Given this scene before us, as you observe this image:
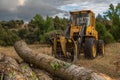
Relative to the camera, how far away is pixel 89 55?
613 inches

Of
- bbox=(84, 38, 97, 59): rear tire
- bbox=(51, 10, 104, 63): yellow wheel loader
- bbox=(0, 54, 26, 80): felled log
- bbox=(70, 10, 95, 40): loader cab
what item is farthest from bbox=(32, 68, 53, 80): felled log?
bbox=(70, 10, 95, 40): loader cab

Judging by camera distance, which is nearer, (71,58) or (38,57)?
(38,57)

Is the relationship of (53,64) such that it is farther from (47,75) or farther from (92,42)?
(92,42)

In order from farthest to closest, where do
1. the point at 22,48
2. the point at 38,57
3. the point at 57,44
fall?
the point at 57,44 < the point at 22,48 < the point at 38,57

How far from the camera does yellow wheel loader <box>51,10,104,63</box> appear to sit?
46.7ft

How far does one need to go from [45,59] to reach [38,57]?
1.85 ft

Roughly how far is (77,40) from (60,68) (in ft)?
18.7

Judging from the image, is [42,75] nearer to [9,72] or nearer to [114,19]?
[9,72]

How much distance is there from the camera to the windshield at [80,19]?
16547mm

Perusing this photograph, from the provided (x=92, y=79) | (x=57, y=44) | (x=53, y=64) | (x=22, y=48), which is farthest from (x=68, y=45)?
(x=92, y=79)

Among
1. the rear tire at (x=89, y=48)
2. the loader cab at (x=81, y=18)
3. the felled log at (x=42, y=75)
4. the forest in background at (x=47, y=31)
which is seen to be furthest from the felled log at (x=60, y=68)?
the forest in background at (x=47, y=31)

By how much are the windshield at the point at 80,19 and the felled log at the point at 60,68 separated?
4.80 metres

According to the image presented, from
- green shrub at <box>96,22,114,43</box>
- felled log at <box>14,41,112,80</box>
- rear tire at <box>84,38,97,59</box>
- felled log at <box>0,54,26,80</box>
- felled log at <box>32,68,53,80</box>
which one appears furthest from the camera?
green shrub at <box>96,22,114,43</box>

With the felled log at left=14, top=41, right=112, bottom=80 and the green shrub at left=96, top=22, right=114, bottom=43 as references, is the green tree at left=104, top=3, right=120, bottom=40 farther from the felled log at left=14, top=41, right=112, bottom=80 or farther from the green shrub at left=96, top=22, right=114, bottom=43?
the felled log at left=14, top=41, right=112, bottom=80
